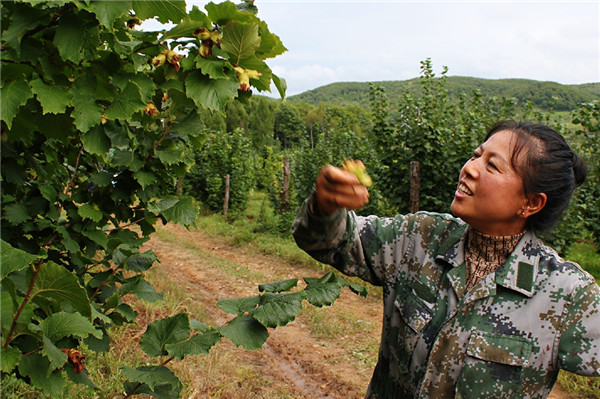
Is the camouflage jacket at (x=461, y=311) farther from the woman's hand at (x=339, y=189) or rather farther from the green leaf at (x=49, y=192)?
the green leaf at (x=49, y=192)

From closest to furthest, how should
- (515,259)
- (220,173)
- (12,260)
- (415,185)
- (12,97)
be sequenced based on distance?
(12,260) < (12,97) < (515,259) < (415,185) < (220,173)

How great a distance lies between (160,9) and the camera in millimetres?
977

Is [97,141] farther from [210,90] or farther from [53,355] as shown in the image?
[53,355]

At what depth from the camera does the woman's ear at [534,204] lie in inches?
56.8

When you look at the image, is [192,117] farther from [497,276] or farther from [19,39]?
[497,276]

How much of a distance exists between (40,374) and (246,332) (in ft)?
1.49

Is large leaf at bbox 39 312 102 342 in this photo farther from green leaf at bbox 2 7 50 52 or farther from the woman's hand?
the woman's hand

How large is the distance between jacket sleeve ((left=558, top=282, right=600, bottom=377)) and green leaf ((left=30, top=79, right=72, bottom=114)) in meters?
1.54

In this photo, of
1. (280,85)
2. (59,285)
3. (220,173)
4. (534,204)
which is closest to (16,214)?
(59,285)

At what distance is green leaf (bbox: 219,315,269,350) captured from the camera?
99 cm

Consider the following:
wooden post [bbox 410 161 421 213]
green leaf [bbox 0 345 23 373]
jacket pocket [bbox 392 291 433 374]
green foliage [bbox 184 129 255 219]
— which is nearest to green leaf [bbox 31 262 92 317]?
green leaf [bbox 0 345 23 373]

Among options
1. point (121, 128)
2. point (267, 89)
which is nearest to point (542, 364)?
point (267, 89)

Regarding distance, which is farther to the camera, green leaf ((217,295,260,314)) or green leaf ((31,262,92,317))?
green leaf ((217,295,260,314))

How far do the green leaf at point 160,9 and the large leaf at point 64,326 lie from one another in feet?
2.20
